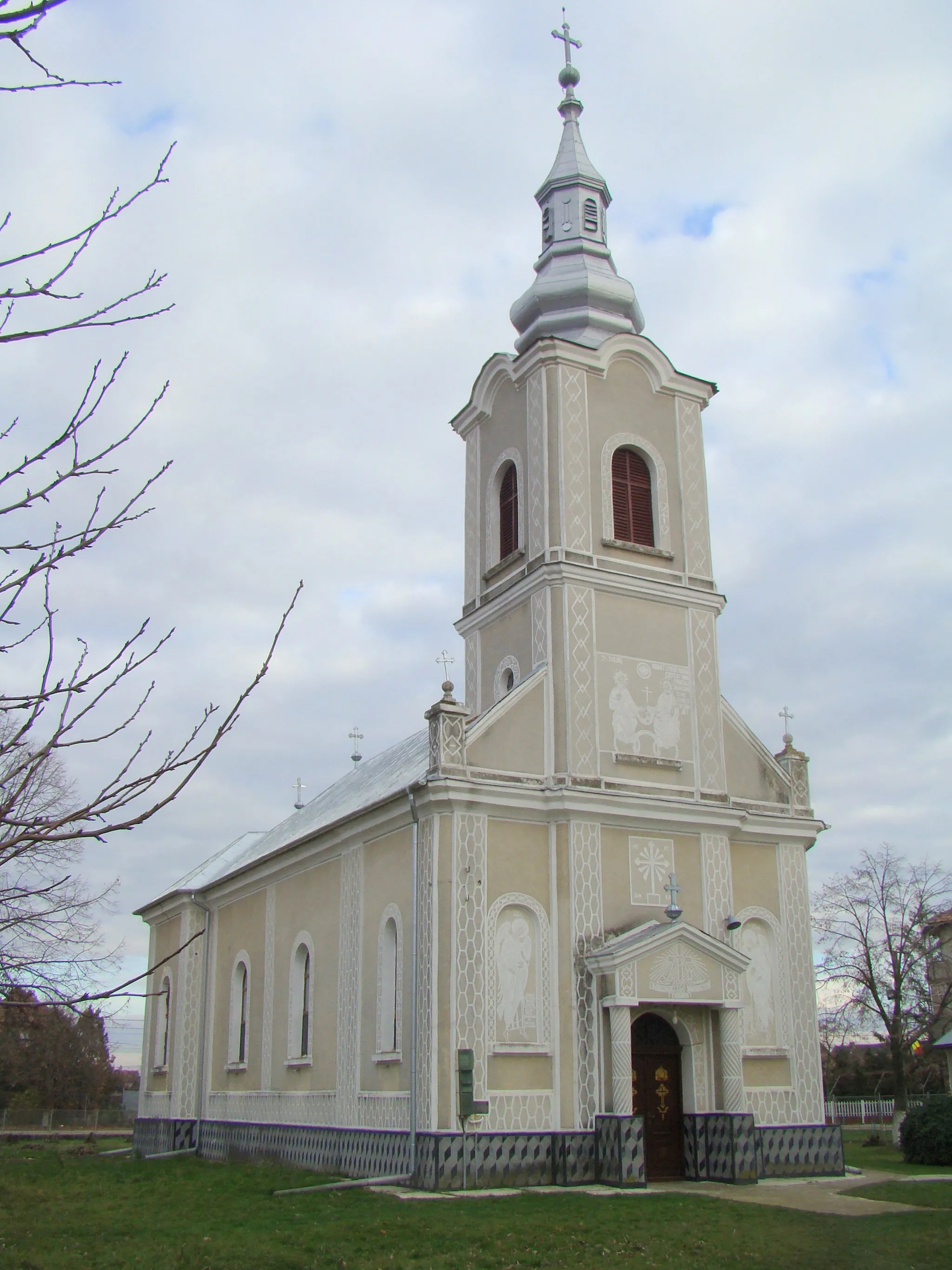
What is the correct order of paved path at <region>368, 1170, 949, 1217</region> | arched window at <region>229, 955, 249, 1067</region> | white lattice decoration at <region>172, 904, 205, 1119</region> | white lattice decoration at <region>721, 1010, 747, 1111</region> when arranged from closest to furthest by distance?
paved path at <region>368, 1170, 949, 1217</region>
white lattice decoration at <region>721, 1010, 747, 1111</region>
arched window at <region>229, 955, 249, 1067</region>
white lattice decoration at <region>172, 904, 205, 1119</region>

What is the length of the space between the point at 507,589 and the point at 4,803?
756 inches

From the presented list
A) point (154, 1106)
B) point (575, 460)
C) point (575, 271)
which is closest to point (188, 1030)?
point (154, 1106)

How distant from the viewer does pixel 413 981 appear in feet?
65.1

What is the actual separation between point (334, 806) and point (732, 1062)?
40.3 feet

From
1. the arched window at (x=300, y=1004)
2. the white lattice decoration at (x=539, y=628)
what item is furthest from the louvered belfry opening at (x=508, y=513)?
the arched window at (x=300, y=1004)

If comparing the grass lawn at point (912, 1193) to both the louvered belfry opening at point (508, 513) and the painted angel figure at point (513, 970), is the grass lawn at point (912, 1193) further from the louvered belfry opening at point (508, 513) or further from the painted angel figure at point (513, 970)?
the louvered belfry opening at point (508, 513)

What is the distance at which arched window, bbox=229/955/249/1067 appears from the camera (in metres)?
28.2

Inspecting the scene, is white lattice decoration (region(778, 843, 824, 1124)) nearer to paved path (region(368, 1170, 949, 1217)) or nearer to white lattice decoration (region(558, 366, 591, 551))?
paved path (region(368, 1170, 949, 1217))

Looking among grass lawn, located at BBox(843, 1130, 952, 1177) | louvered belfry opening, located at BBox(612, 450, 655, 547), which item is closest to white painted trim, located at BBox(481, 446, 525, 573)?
louvered belfry opening, located at BBox(612, 450, 655, 547)

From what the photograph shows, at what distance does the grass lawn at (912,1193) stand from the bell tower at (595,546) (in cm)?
698

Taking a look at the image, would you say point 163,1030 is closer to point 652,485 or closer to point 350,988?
point 350,988

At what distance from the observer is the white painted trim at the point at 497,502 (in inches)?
973

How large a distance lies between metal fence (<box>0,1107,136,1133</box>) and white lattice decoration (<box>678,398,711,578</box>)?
3965cm

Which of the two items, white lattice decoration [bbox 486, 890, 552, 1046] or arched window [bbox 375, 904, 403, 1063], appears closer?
white lattice decoration [bbox 486, 890, 552, 1046]
